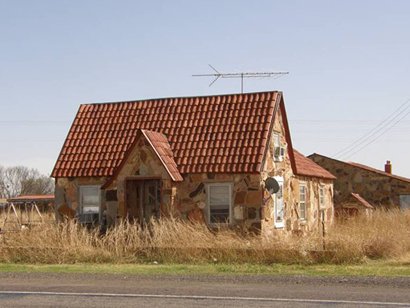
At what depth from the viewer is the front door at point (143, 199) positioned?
24750 mm

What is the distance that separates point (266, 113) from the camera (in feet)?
83.2

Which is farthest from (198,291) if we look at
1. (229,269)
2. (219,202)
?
(219,202)

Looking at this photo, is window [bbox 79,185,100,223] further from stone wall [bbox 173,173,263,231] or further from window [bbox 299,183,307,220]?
window [bbox 299,183,307,220]

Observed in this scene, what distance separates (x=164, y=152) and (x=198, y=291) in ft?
40.0

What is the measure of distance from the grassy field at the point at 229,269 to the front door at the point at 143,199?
19.6 feet

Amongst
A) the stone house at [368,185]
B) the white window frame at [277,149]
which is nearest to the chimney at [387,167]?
the stone house at [368,185]

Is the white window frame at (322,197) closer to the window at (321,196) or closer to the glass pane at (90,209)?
the window at (321,196)

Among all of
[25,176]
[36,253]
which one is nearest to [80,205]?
[36,253]

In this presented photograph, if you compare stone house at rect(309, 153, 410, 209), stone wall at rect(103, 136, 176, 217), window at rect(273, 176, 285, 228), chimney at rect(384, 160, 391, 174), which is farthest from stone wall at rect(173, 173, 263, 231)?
chimney at rect(384, 160, 391, 174)

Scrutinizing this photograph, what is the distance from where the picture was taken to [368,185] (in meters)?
38.7

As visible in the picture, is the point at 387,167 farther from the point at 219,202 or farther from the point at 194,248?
the point at 194,248

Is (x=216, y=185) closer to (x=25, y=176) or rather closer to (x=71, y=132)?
(x=71, y=132)

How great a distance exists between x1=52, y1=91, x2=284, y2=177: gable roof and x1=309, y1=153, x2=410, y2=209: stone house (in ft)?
40.5

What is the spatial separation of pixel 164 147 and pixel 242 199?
11.2ft
